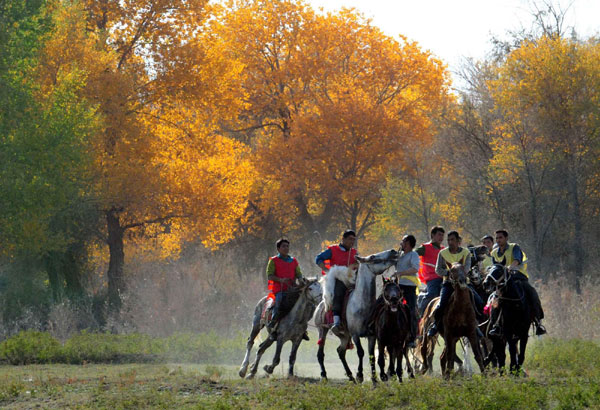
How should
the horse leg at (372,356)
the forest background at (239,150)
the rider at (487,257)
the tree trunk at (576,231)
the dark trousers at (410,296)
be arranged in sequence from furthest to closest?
the tree trunk at (576,231) → the forest background at (239,150) → the rider at (487,257) → the dark trousers at (410,296) → the horse leg at (372,356)

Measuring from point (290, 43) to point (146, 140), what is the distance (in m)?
16.0

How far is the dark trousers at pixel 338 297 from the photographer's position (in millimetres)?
16688

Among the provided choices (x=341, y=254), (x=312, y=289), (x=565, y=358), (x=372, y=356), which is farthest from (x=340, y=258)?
(x=565, y=358)

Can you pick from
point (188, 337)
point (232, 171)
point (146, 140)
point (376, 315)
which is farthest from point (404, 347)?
point (232, 171)

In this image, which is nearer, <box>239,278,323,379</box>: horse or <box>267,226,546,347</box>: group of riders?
<box>267,226,546,347</box>: group of riders

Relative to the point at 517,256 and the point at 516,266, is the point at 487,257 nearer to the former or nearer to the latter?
the point at 517,256

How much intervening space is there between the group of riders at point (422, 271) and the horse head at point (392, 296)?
0.91 ft

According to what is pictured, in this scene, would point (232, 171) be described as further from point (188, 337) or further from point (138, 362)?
point (138, 362)

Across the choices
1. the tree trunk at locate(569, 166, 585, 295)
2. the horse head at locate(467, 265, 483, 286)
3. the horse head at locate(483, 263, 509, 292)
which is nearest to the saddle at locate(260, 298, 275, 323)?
the horse head at locate(467, 265, 483, 286)

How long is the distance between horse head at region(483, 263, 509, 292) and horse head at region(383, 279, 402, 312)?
1.85 metres

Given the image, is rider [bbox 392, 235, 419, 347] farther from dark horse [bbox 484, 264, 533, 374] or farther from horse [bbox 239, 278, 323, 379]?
horse [bbox 239, 278, 323, 379]

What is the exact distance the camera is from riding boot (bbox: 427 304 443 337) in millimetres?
15680

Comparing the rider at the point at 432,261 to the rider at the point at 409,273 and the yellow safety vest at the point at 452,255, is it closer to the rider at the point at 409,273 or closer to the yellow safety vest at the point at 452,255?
the rider at the point at 409,273

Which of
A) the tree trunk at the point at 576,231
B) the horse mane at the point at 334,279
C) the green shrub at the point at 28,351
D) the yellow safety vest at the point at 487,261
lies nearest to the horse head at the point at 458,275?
the horse mane at the point at 334,279
